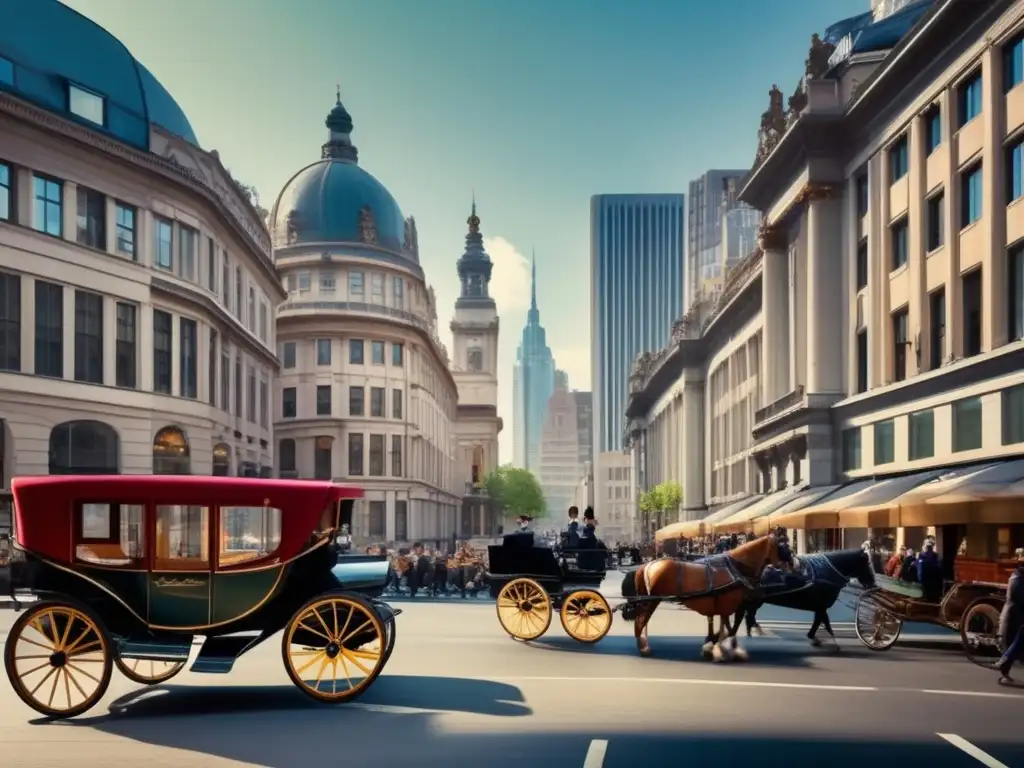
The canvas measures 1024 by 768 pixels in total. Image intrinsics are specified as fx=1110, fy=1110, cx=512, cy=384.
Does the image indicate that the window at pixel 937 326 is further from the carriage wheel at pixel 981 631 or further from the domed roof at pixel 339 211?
the domed roof at pixel 339 211

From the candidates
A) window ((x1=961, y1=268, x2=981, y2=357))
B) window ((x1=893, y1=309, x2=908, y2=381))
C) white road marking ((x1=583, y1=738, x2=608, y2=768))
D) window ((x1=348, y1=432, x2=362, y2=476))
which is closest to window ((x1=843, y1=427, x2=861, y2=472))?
window ((x1=893, y1=309, x2=908, y2=381))

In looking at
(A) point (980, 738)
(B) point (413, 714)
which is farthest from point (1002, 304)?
(B) point (413, 714)

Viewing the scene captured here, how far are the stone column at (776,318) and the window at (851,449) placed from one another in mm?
9074

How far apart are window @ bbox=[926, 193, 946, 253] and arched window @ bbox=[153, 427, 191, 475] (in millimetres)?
27962

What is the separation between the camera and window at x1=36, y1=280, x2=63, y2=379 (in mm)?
36969

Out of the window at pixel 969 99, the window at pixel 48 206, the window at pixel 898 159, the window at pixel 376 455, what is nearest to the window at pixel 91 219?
the window at pixel 48 206

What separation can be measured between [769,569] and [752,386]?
48320 millimetres

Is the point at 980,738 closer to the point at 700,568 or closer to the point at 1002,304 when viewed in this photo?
the point at 700,568

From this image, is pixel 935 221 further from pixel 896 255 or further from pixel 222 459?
pixel 222 459

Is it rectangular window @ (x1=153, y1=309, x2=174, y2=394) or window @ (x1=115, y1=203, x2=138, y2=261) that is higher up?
window @ (x1=115, y1=203, x2=138, y2=261)

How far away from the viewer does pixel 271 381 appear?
6400 centimetres

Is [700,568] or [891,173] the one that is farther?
[891,173]

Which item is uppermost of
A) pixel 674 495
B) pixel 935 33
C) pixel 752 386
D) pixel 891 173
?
pixel 935 33

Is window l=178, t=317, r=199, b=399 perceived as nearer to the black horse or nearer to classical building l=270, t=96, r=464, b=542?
the black horse
